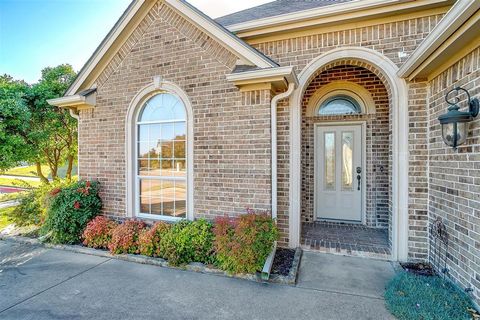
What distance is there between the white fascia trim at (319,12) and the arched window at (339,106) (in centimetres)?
210

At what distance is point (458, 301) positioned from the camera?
2.80 metres

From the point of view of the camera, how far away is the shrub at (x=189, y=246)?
4121mm

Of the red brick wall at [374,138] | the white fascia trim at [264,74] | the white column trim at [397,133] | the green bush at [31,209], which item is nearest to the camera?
the white fascia trim at [264,74]

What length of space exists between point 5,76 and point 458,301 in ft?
52.2

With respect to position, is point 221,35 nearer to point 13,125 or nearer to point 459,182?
point 459,182

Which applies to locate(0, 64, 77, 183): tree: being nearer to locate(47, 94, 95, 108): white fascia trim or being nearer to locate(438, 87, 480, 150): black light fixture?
locate(47, 94, 95, 108): white fascia trim

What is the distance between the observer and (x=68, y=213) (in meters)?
5.02

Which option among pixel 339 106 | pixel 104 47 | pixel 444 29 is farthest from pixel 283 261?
pixel 104 47

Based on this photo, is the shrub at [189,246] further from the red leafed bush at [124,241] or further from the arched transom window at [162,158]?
the arched transom window at [162,158]

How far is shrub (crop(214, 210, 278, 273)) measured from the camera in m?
3.69

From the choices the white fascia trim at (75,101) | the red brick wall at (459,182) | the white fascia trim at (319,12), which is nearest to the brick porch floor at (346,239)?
the red brick wall at (459,182)

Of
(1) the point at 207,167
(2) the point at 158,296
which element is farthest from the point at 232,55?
(2) the point at 158,296

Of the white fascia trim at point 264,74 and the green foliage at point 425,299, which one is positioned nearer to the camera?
the green foliage at point 425,299

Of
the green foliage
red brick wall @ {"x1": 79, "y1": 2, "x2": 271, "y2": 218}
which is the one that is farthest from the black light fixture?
red brick wall @ {"x1": 79, "y1": 2, "x2": 271, "y2": 218}
